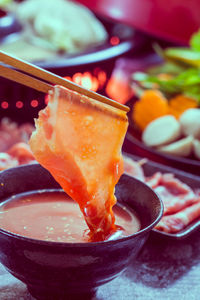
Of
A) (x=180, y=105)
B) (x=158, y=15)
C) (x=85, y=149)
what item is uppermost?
(x=85, y=149)

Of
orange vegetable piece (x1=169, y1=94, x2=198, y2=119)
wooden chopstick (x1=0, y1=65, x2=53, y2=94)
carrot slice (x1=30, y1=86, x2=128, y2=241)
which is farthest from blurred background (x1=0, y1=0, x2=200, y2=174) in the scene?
wooden chopstick (x1=0, y1=65, x2=53, y2=94)

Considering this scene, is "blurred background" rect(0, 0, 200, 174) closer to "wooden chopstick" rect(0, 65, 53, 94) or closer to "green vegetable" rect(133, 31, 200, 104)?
"green vegetable" rect(133, 31, 200, 104)

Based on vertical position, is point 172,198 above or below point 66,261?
below

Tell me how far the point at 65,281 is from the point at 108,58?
1.48 m

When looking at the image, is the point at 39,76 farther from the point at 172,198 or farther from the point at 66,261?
the point at 172,198

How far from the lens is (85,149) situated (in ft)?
3.26

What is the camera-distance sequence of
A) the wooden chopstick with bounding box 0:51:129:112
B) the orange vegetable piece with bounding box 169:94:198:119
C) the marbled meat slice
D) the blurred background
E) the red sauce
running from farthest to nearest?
the orange vegetable piece with bounding box 169:94:198:119
the blurred background
the marbled meat slice
the red sauce
the wooden chopstick with bounding box 0:51:129:112

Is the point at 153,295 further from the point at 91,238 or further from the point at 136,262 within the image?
the point at 91,238

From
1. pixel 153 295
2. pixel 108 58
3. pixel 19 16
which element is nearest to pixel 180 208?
pixel 153 295

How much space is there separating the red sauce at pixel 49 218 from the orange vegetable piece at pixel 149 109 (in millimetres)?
1002

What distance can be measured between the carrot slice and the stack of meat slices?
374mm

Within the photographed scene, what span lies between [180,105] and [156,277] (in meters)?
1.17

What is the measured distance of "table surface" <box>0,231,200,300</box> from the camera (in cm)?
115

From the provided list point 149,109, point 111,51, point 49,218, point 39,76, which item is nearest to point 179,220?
point 49,218
